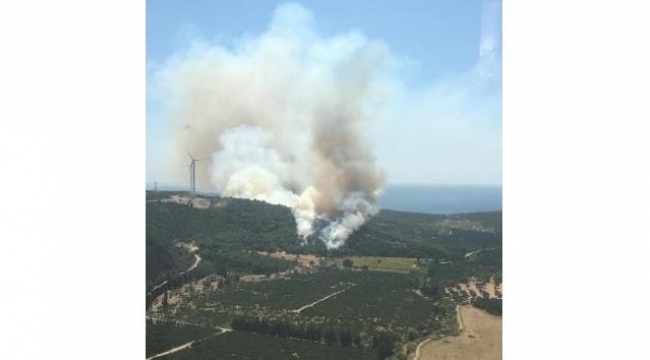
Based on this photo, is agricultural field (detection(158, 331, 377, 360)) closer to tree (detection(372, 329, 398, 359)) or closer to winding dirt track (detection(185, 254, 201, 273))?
tree (detection(372, 329, 398, 359))

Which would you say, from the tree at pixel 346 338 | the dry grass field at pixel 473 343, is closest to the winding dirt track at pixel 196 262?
the tree at pixel 346 338

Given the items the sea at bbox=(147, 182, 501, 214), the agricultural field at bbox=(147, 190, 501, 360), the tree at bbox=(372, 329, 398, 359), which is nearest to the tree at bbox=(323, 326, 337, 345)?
the agricultural field at bbox=(147, 190, 501, 360)

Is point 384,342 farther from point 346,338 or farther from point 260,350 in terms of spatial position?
point 260,350

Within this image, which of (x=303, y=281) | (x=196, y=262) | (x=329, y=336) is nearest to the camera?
(x=329, y=336)

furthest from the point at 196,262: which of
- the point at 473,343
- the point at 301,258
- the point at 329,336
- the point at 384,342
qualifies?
the point at 473,343
